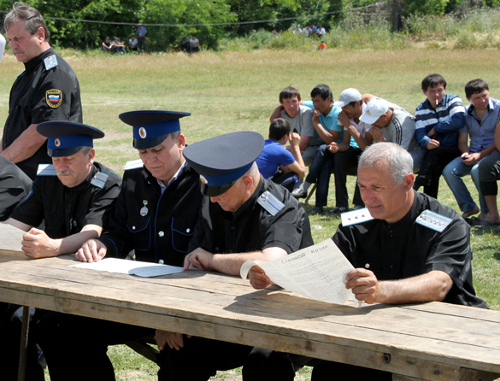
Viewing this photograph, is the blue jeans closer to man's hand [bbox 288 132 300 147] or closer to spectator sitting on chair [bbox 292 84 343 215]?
spectator sitting on chair [bbox 292 84 343 215]

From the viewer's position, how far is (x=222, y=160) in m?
3.28

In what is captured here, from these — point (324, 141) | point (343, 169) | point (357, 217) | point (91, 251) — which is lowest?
point (343, 169)

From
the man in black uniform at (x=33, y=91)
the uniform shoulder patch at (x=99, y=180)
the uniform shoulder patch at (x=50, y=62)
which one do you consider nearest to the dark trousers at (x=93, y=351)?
the uniform shoulder patch at (x=99, y=180)

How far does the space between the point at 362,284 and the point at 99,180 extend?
6.97 feet

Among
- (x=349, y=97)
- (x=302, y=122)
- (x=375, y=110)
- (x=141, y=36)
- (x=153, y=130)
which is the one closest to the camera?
(x=153, y=130)

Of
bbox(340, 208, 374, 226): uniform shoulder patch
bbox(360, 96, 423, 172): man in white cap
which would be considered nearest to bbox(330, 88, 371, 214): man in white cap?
bbox(360, 96, 423, 172): man in white cap

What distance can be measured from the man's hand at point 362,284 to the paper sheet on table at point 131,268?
101 cm

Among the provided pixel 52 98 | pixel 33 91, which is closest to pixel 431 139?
pixel 52 98

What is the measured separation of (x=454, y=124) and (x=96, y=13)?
152 feet

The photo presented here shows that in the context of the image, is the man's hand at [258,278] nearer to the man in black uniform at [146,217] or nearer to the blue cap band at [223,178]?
the blue cap band at [223,178]

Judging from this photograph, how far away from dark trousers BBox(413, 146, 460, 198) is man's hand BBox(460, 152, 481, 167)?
0.93 ft

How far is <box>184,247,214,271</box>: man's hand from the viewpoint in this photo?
3.29 metres

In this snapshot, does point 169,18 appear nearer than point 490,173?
No

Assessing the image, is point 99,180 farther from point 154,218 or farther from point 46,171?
point 154,218
